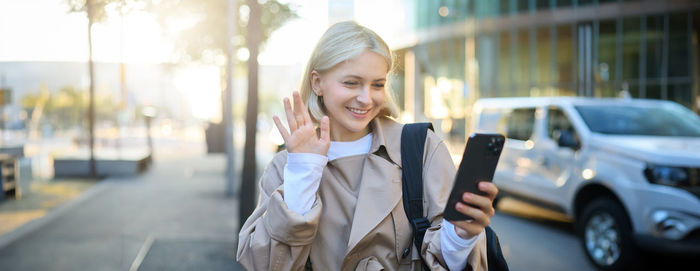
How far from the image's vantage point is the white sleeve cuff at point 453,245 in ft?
5.60

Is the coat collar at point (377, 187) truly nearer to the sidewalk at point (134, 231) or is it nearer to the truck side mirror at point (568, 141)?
the sidewalk at point (134, 231)

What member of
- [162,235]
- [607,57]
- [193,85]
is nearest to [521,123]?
[162,235]

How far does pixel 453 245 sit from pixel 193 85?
18490mm

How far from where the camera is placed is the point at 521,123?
7.93 meters

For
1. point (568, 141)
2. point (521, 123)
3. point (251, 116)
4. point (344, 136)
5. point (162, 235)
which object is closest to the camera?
point (344, 136)

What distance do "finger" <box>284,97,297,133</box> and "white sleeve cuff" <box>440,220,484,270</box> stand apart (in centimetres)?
57

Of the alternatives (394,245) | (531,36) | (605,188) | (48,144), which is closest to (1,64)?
(394,245)

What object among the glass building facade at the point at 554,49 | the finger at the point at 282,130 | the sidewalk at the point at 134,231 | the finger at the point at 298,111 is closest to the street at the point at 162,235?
the sidewalk at the point at 134,231

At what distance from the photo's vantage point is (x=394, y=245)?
186 cm

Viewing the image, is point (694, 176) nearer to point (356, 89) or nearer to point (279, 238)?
point (356, 89)

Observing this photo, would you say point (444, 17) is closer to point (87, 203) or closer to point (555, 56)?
point (555, 56)

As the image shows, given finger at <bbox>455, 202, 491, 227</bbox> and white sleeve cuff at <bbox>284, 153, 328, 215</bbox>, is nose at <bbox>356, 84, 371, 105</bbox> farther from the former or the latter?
finger at <bbox>455, 202, 491, 227</bbox>

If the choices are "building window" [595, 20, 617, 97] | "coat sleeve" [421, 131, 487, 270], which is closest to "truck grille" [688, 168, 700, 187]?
"coat sleeve" [421, 131, 487, 270]

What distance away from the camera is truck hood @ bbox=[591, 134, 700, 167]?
15.6 ft
